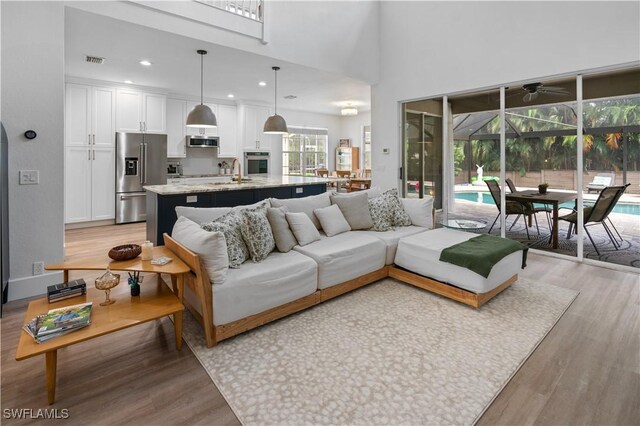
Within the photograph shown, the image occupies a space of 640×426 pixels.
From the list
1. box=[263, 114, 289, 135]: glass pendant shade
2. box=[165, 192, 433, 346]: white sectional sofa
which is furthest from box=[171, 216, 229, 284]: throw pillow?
box=[263, 114, 289, 135]: glass pendant shade

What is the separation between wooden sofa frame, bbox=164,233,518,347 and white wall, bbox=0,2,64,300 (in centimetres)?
138

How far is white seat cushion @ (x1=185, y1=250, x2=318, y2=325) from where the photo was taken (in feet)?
7.53

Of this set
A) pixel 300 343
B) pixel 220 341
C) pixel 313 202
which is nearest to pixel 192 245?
pixel 220 341

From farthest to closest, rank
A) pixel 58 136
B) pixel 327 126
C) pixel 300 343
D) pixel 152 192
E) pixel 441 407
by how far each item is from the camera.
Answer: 1. pixel 327 126
2. pixel 152 192
3. pixel 58 136
4. pixel 300 343
5. pixel 441 407

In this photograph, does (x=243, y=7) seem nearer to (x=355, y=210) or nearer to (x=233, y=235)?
(x=355, y=210)

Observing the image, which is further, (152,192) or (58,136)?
(152,192)

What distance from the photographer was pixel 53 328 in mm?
1775

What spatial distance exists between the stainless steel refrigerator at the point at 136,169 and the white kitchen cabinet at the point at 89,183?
0.14m

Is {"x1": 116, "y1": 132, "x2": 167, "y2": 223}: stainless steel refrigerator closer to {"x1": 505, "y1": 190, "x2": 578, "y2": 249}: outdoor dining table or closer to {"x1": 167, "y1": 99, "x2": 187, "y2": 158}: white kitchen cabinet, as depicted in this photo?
{"x1": 167, "y1": 99, "x2": 187, "y2": 158}: white kitchen cabinet

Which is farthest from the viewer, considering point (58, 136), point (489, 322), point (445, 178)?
point (445, 178)

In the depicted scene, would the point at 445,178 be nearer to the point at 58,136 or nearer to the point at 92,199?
the point at 58,136

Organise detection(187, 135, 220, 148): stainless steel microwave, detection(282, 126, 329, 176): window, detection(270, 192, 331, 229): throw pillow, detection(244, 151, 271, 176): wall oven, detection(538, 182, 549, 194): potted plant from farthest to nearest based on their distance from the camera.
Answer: detection(282, 126, 329, 176): window → detection(244, 151, 271, 176): wall oven → detection(187, 135, 220, 148): stainless steel microwave → detection(538, 182, 549, 194): potted plant → detection(270, 192, 331, 229): throw pillow

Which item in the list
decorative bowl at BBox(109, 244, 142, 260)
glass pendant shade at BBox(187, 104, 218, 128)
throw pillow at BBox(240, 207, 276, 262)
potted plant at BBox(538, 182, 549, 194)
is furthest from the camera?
potted plant at BBox(538, 182, 549, 194)

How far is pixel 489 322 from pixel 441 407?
3.79 feet
